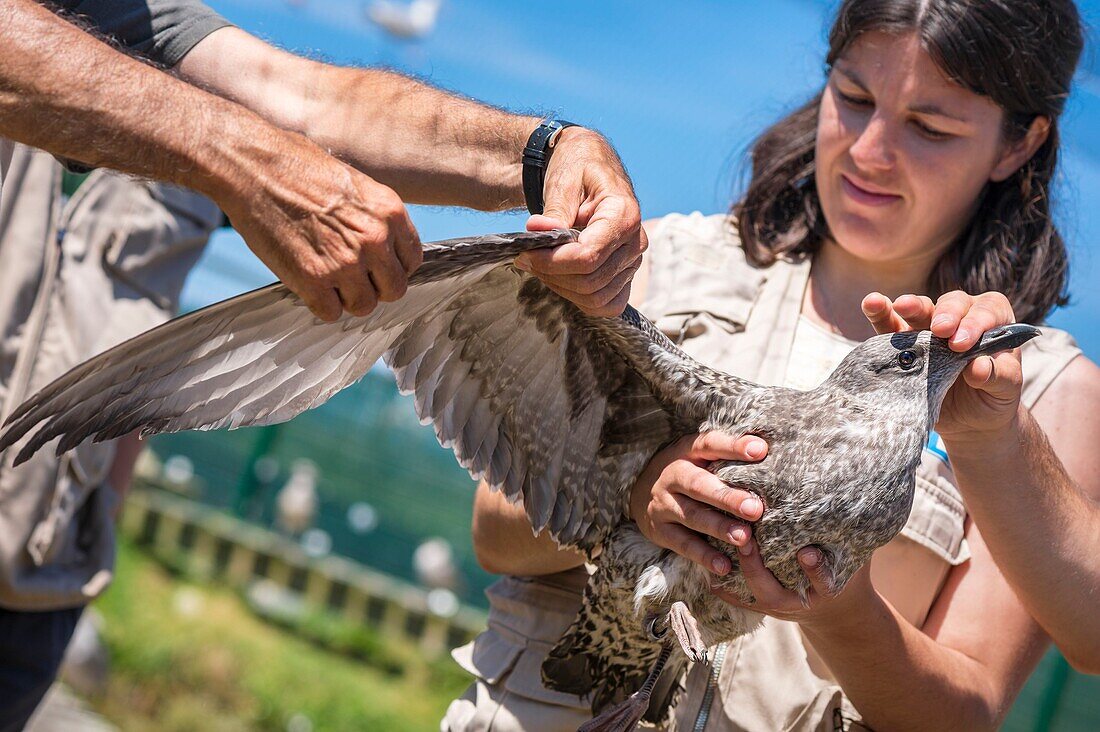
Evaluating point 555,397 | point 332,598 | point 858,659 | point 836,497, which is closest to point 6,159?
point 555,397

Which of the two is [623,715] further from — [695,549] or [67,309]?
[67,309]

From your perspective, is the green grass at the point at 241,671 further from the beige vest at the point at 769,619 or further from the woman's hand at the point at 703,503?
the woman's hand at the point at 703,503

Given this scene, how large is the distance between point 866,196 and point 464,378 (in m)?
0.98

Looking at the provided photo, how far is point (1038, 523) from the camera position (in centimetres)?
204

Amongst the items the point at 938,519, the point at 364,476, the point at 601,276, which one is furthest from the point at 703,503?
the point at 364,476

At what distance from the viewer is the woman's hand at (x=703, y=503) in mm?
1915

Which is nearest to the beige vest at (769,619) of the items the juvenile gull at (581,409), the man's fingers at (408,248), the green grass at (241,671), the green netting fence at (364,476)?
the juvenile gull at (581,409)

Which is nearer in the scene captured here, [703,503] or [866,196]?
[703,503]

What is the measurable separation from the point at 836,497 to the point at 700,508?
24 centimetres

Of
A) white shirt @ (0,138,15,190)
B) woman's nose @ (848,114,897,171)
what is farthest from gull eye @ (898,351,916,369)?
white shirt @ (0,138,15,190)

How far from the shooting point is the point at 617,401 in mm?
2264

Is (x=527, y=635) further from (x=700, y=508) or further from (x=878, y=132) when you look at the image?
(x=878, y=132)

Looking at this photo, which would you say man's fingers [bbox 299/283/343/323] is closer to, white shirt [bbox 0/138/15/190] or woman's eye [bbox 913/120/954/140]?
white shirt [bbox 0/138/15/190]

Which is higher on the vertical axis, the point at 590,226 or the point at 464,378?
the point at 590,226
